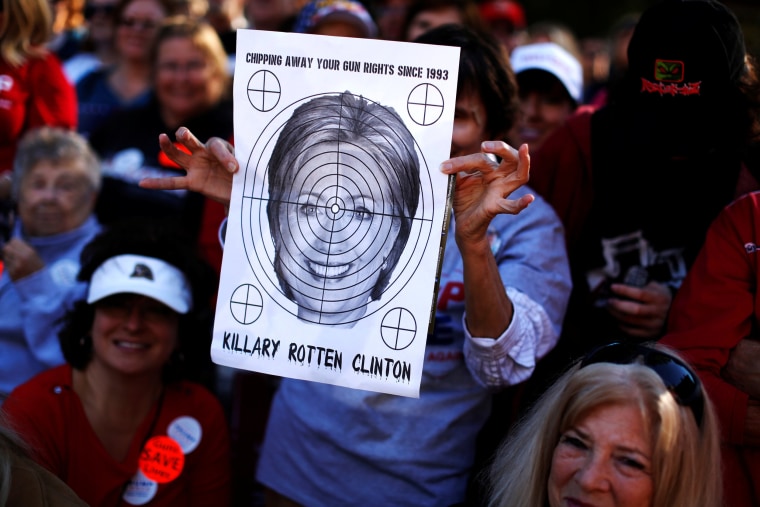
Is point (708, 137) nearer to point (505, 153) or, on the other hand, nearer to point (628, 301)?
point (628, 301)

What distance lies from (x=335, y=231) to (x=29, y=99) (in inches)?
94.1

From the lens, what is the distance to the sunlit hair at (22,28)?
4.01 metres

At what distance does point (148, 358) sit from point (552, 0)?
1037 centimetres

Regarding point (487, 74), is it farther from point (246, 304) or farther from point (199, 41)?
point (199, 41)

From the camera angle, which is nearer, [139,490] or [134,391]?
[139,490]

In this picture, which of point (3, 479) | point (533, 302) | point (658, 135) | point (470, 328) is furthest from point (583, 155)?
point (3, 479)

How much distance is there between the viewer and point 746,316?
2.50 meters

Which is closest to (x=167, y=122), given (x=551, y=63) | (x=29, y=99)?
(x=29, y=99)

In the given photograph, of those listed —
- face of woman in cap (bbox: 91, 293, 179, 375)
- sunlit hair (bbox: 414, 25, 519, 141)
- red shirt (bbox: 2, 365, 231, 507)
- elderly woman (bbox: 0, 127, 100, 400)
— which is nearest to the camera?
sunlit hair (bbox: 414, 25, 519, 141)

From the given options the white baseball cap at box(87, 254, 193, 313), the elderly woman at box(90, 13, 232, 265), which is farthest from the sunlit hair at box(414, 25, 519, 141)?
the elderly woman at box(90, 13, 232, 265)

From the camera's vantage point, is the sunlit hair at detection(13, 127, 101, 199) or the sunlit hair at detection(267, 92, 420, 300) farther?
the sunlit hair at detection(13, 127, 101, 199)

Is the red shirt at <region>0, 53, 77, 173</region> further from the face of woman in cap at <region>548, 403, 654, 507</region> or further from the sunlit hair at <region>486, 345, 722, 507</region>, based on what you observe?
the face of woman in cap at <region>548, 403, 654, 507</region>

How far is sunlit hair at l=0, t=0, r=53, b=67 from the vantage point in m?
4.01

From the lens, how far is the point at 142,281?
10.6 ft
